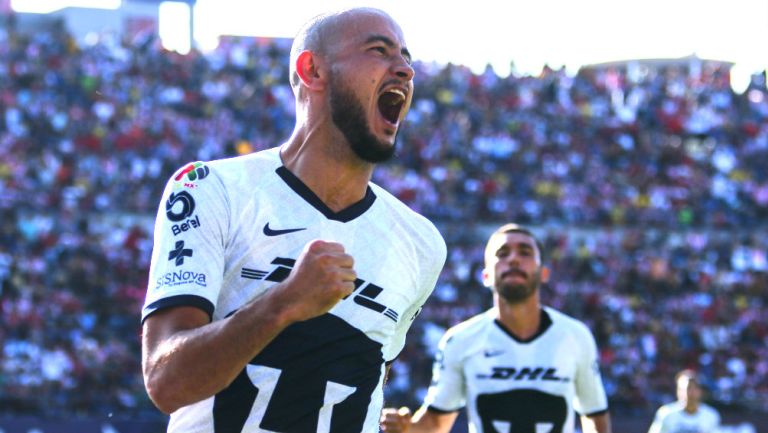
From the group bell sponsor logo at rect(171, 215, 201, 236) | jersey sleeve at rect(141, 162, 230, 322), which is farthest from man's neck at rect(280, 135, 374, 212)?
bell sponsor logo at rect(171, 215, 201, 236)

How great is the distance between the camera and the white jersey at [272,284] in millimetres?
3449

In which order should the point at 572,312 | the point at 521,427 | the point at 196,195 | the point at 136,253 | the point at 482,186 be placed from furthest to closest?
the point at 482,186 → the point at 572,312 → the point at 136,253 → the point at 521,427 → the point at 196,195

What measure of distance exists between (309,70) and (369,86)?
0.77 ft

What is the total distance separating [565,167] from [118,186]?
1073cm

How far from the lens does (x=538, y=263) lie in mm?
8383

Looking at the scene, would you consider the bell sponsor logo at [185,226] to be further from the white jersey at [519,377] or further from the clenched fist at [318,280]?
the white jersey at [519,377]

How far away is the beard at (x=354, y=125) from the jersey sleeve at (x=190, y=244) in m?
0.40

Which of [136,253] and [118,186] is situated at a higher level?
[118,186]

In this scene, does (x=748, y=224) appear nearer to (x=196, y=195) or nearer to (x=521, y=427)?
(x=521, y=427)

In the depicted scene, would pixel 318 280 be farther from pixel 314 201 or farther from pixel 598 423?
pixel 598 423

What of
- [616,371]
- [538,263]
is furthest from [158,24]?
[538,263]

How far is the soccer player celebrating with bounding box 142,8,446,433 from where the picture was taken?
345 cm

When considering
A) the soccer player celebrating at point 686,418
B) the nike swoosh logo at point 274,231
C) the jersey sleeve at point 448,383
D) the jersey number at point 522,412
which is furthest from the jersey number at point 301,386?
the soccer player celebrating at point 686,418

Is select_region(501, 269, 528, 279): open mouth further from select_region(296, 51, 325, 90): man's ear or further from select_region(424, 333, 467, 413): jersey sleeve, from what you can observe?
select_region(296, 51, 325, 90): man's ear
